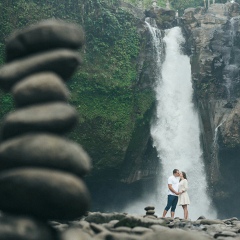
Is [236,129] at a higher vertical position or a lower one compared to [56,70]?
higher

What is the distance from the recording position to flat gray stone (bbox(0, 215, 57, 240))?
607 cm

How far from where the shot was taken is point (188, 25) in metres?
39.4

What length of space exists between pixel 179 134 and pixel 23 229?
29.3 metres

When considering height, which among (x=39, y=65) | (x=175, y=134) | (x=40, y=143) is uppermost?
(x=175, y=134)

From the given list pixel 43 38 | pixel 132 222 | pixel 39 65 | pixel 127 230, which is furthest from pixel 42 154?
pixel 132 222

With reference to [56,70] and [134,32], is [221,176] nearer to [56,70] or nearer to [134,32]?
[134,32]

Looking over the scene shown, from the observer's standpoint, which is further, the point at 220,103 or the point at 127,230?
the point at 220,103

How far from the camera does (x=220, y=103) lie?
34.3 m

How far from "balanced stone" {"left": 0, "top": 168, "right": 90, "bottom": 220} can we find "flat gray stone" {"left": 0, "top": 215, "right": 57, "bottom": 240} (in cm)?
13

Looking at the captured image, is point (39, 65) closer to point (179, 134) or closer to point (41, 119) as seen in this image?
point (41, 119)

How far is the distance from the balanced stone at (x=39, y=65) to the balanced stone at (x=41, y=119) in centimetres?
67

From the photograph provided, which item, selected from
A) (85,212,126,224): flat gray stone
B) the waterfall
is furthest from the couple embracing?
the waterfall

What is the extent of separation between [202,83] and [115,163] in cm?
961

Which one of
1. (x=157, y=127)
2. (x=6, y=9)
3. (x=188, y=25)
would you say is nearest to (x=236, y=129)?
(x=157, y=127)
